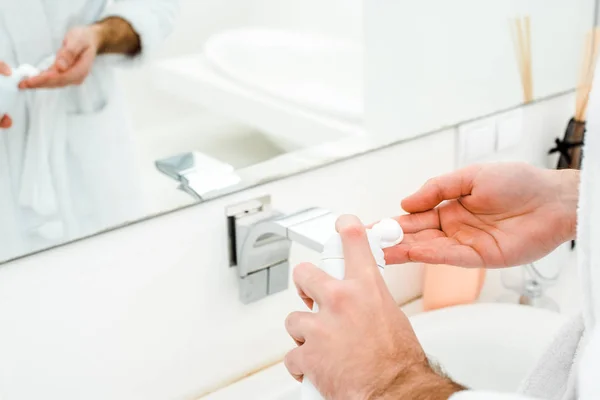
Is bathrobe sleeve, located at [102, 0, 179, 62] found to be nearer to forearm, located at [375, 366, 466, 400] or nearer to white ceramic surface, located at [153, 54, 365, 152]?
white ceramic surface, located at [153, 54, 365, 152]

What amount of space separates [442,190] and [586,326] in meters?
0.25

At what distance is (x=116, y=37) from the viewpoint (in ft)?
2.32

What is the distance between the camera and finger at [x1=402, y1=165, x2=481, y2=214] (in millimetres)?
759

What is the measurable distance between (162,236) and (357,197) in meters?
0.31

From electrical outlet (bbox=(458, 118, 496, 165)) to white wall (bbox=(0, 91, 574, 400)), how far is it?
99 millimetres

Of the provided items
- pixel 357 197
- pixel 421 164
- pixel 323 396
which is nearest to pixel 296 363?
pixel 323 396

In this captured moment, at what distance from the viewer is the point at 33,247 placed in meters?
0.70

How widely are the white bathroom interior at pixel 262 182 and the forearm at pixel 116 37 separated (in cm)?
3

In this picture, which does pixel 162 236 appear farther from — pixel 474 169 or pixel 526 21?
pixel 526 21

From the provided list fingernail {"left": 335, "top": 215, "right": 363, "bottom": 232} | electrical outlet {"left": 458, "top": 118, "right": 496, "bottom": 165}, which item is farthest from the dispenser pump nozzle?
electrical outlet {"left": 458, "top": 118, "right": 496, "bottom": 165}

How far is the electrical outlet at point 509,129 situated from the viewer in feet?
3.63

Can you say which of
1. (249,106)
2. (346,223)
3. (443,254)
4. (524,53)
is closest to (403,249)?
(443,254)

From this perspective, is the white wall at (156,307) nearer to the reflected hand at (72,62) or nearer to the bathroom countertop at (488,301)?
the bathroom countertop at (488,301)

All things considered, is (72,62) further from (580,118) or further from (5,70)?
(580,118)
